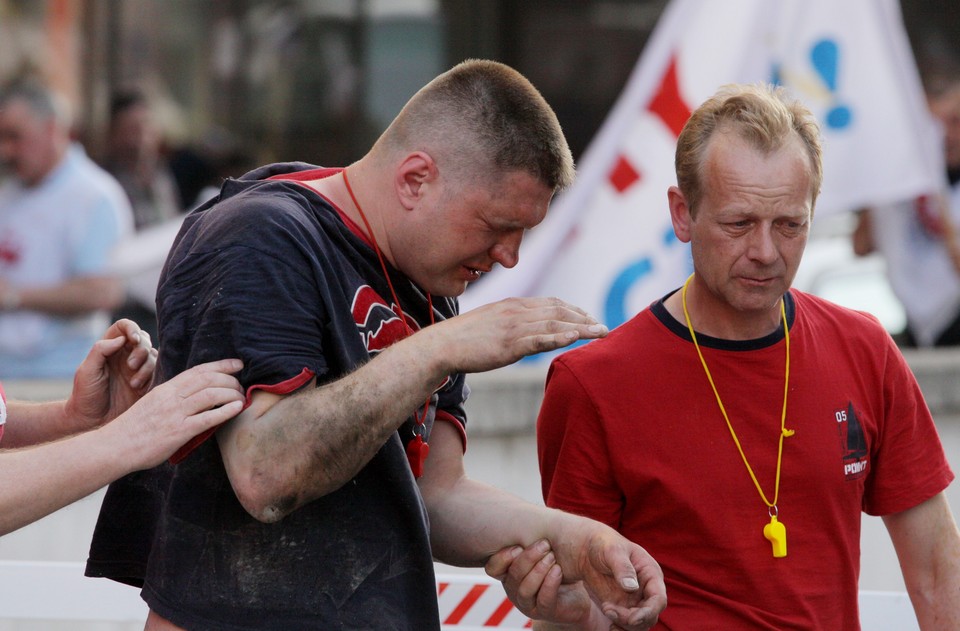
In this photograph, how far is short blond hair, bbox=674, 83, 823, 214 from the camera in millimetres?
2857

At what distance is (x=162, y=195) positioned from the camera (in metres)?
7.64

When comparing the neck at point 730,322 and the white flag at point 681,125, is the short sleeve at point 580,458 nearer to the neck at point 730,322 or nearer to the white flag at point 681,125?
the neck at point 730,322

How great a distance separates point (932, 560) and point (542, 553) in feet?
2.83

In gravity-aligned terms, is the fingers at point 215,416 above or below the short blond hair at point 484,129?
below

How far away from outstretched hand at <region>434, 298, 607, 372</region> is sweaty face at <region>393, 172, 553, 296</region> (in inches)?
10.3

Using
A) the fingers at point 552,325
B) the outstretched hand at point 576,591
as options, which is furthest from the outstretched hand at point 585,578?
the fingers at point 552,325

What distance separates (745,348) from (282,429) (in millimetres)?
1103

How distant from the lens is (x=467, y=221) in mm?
2617

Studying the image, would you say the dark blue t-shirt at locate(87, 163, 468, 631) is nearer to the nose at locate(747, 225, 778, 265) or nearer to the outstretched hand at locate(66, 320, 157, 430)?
the outstretched hand at locate(66, 320, 157, 430)

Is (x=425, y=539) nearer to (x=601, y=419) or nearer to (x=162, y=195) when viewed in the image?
(x=601, y=419)

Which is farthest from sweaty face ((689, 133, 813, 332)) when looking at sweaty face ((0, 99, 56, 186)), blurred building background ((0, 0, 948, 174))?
blurred building background ((0, 0, 948, 174))

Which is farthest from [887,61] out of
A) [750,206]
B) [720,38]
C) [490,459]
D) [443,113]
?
[443,113]

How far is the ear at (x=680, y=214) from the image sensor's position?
9.68 feet

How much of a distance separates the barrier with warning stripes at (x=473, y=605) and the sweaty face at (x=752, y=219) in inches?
47.0
